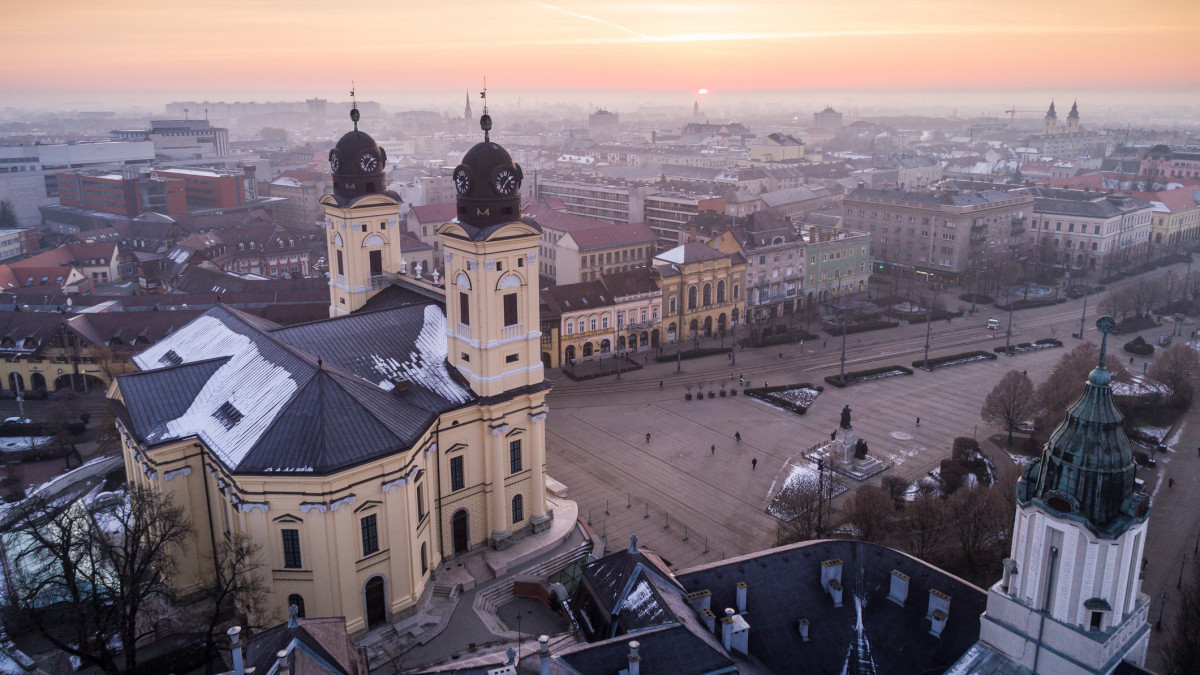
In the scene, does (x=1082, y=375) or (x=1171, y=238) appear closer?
(x=1082, y=375)

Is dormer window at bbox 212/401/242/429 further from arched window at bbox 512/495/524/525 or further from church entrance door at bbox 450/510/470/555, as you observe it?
arched window at bbox 512/495/524/525

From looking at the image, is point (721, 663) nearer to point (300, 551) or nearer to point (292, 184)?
point (300, 551)

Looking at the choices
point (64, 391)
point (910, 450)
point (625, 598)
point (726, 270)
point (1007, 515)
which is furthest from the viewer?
point (726, 270)

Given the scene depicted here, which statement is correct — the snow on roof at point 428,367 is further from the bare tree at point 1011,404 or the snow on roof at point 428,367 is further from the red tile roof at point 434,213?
the red tile roof at point 434,213

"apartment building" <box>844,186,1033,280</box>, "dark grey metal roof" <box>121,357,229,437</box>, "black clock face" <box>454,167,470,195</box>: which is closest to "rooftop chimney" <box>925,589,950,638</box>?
"black clock face" <box>454,167,470,195</box>

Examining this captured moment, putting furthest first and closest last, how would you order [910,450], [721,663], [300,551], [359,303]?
[910,450] → [359,303] → [300,551] → [721,663]

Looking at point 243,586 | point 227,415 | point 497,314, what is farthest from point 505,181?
point 243,586

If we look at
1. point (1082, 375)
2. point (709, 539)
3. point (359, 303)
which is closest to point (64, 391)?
point (359, 303)
